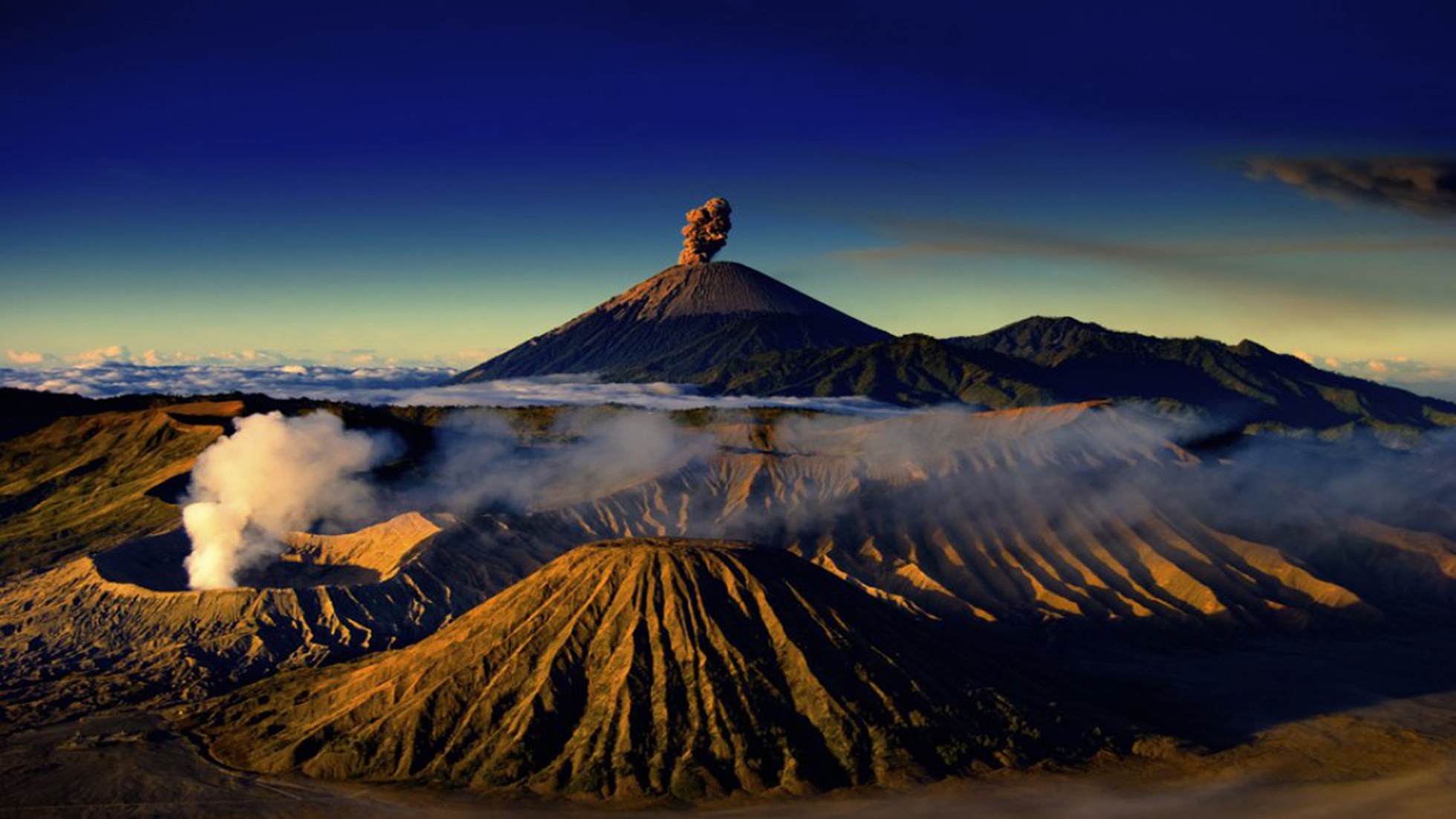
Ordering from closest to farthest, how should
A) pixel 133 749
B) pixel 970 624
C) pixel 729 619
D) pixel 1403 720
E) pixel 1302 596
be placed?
pixel 133 749 < pixel 729 619 < pixel 1403 720 < pixel 970 624 < pixel 1302 596

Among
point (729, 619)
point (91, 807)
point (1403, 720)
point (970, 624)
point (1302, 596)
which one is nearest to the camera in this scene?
point (91, 807)

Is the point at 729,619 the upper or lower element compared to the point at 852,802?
upper

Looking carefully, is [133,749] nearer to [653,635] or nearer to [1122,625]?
[653,635]

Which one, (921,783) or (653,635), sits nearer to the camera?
(921,783)

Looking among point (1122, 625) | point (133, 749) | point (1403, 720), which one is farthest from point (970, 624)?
point (133, 749)

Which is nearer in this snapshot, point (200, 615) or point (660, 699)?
point (660, 699)

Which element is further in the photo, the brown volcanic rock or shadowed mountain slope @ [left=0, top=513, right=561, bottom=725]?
shadowed mountain slope @ [left=0, top=513, right=561, bottom=725]

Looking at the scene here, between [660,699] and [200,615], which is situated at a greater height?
[660,699]

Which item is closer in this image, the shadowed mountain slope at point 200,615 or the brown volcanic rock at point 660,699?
the brown volcanic rock at point 660,699
